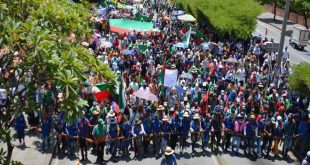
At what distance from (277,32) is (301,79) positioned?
3374cm

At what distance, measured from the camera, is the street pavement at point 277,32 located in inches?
1429

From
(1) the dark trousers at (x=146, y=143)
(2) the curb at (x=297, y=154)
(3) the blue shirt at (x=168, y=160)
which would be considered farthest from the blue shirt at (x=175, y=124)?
(2) the curb at (x=297, y=154)

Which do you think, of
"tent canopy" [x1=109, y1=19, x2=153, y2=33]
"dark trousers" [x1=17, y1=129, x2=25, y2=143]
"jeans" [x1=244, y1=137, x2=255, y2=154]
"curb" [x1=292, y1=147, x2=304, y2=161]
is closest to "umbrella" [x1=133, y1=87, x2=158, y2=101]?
"jeans" [x1=244, y1=137, x2=255, y2=154]

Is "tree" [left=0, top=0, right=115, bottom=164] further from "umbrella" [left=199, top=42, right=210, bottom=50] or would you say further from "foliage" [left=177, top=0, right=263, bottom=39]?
"foliage" [left=177, top=0, right=263, bottom=39]

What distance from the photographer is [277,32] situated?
49.3 m

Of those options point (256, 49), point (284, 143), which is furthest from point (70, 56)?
point (256, 49)

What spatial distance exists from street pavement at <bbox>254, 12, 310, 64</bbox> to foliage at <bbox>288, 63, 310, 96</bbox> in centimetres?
1673

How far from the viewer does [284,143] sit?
54.4 feet

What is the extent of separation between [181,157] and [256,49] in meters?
14.8

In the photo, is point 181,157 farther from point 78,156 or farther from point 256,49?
point 256,49

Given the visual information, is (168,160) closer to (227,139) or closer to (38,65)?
(227,139)

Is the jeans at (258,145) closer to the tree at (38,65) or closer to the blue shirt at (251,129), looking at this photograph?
the blue shirt at (251,129)

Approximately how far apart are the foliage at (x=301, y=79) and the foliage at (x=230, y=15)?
45.0 feet

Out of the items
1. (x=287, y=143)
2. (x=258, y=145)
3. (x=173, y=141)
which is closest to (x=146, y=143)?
(x=173, y=141)
